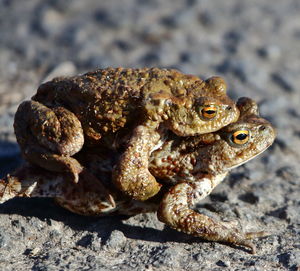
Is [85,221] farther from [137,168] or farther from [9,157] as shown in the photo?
[9,157]

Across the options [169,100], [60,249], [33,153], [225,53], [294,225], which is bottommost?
[60,249]

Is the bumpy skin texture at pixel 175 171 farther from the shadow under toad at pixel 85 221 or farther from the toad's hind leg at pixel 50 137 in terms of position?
the toad's hind leg at pixel 50 137

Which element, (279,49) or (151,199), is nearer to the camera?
(151,199)

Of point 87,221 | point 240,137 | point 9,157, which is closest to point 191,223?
point 240,137

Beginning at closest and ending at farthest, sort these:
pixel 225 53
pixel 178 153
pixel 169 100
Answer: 1. pixel 169 100
2. pixel 178 153
3. pixel 225 53

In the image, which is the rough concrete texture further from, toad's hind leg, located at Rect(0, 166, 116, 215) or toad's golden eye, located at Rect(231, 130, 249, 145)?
toad's golden eye, located at Rect(231, 130, 249, 145)

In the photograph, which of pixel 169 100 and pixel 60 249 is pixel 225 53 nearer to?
Result: pixel 169 100

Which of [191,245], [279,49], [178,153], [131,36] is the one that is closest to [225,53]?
[279,49]
